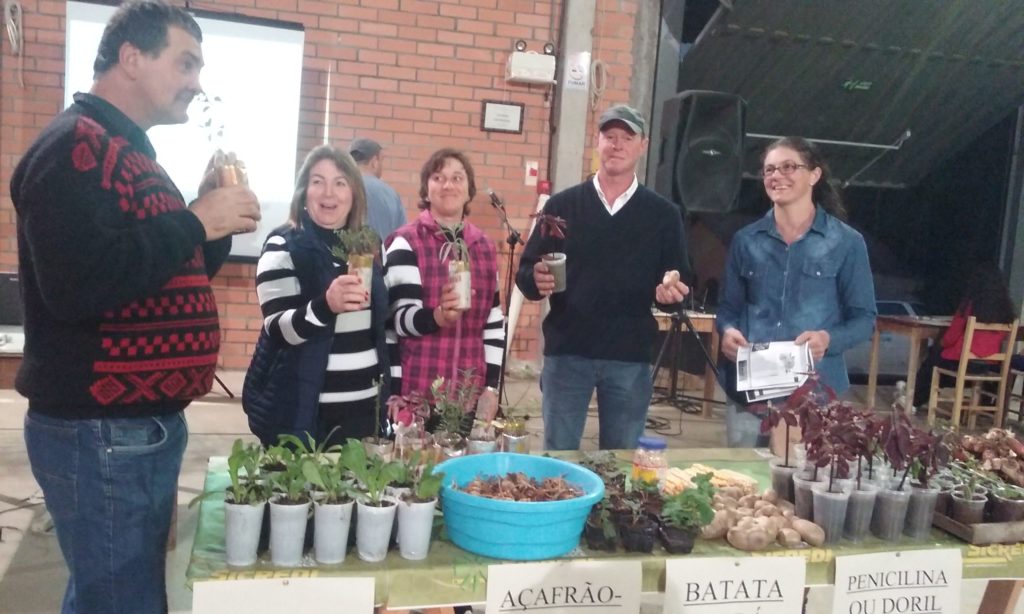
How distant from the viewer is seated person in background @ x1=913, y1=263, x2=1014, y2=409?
5207mm

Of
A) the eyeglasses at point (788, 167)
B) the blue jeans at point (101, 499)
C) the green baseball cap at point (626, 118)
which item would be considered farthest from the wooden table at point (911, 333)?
the blue jeans at point (101, 499)

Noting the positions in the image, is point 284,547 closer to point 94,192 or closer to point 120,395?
point 120,395

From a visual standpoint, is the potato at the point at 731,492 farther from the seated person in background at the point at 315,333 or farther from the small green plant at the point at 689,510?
the seated person in background at the point at 315,333

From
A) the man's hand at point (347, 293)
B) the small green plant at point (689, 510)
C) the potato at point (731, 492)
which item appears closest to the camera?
the small green plant at point (689, 510)

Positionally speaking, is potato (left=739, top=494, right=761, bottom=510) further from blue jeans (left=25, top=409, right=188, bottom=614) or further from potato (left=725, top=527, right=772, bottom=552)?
blue jeans (left=25, top=409, right=188, bottom=614)

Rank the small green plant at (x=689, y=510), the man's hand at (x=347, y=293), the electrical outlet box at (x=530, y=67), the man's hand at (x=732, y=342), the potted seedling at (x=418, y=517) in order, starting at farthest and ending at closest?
the electrical outlet box at (x=530, y=67), the man's hand at (x=732, y=342), the man's hand at (x=347, y=293), the small green plant at (x=689, y=510), the potted seedling at (x=418, y=517)

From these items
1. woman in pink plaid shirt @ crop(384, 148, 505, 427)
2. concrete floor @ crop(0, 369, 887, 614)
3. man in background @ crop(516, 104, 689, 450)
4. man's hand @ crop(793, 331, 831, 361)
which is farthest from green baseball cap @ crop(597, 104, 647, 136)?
concrete floor @ crop(0, 369, 887, 614)

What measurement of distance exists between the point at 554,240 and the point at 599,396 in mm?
497

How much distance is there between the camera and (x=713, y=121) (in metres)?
5.17

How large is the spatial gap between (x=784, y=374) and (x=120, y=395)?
160 cm

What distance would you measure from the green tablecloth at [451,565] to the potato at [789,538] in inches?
0.7

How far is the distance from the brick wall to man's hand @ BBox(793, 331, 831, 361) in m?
3.31

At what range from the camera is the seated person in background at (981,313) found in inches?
205

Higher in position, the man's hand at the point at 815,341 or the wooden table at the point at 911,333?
the man's hand at the point at 815,341
